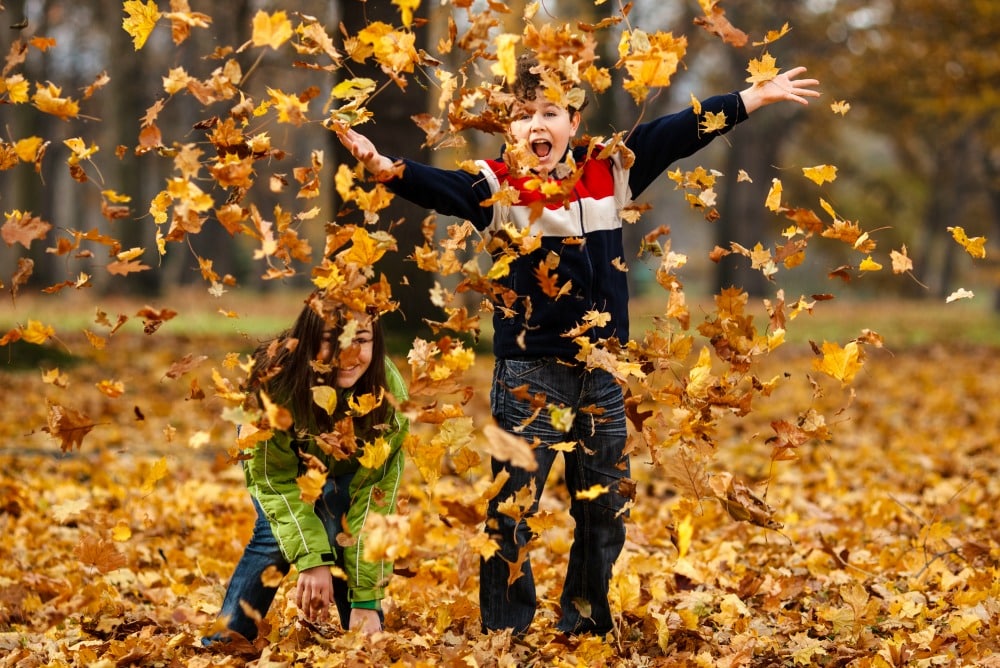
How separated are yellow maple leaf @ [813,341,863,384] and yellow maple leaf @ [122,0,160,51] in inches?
75.1

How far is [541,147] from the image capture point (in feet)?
9.73

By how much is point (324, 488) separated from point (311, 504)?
0.25 meters

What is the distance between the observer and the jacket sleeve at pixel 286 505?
9.70 ft

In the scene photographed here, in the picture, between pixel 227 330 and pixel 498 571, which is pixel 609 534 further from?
pixel 227 330

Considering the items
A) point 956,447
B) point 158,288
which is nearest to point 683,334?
point 956,447

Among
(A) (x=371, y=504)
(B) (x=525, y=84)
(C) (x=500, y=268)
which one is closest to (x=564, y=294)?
(C) (x=500, y=268)

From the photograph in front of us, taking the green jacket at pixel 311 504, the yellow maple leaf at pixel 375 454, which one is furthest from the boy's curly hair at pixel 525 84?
the yellow maple leaf at pixel 375 454

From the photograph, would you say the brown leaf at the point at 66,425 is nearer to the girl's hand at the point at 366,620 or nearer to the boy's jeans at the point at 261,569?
the boy's jeans at the point at 261,569

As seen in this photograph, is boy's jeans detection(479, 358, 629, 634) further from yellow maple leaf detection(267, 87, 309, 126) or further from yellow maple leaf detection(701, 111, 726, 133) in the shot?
yellow maple leaf detection(267, 87, 309, 126)

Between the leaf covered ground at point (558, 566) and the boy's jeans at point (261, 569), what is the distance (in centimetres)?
9

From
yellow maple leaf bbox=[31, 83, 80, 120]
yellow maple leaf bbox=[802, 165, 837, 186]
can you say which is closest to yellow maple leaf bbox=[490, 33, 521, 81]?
yellow maple leaf bbox=[802, 165, 837, 186]

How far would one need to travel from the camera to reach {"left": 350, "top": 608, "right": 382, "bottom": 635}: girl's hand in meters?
3.03

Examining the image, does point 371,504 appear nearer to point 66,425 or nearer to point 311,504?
point 311,504

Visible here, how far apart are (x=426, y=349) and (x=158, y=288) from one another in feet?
64.0
